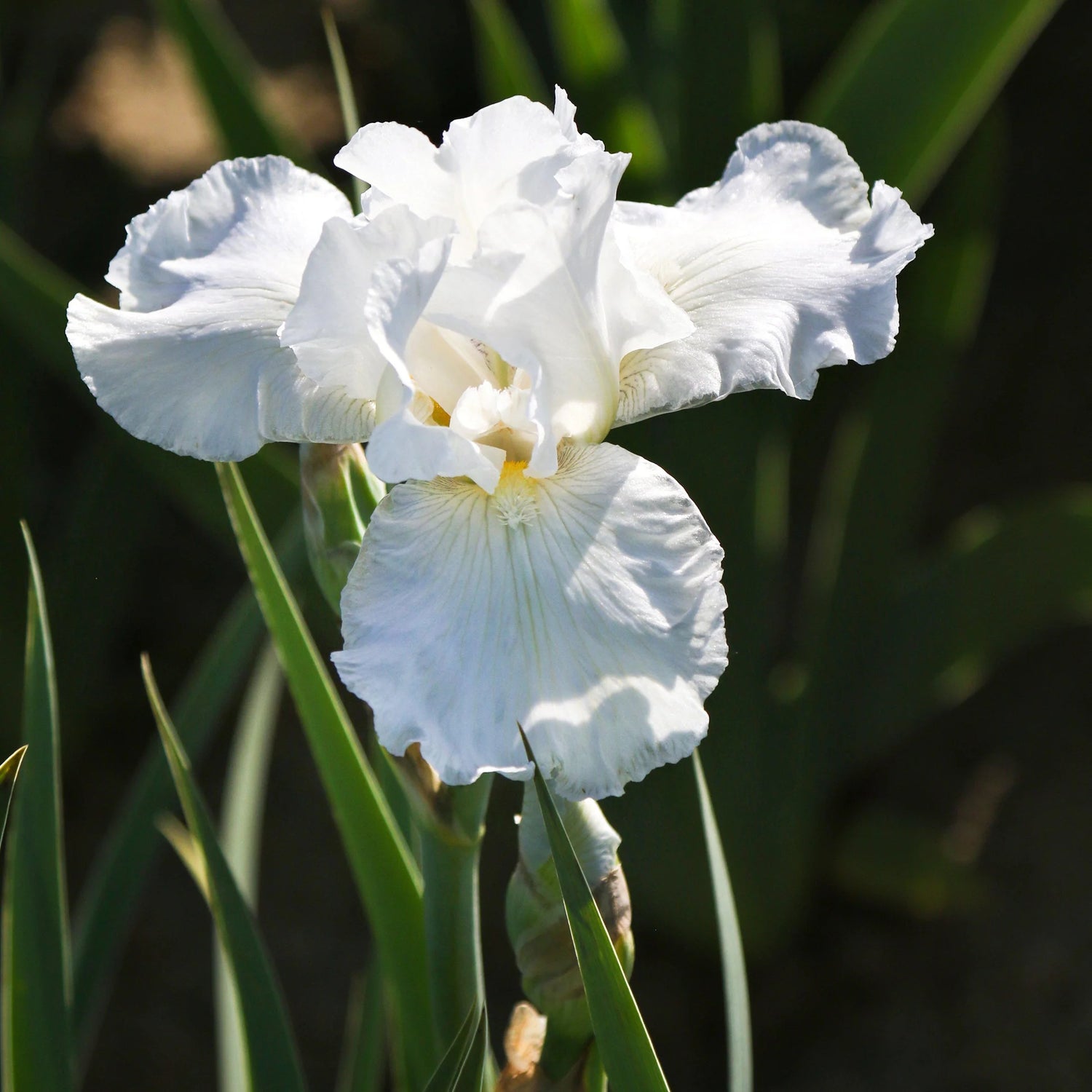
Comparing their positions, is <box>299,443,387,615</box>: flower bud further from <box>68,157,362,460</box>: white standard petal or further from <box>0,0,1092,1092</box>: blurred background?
<box>0,0,1092,1092</box>: blurred background

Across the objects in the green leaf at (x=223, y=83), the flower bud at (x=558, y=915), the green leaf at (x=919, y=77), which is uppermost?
the green leaf at (x=223, y=83)

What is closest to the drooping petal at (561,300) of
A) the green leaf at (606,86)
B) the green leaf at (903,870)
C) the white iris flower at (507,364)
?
the white iris flower at (507,364)

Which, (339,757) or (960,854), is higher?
(339,757)

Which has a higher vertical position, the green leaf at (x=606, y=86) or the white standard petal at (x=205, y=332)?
the green leaf at (x=606, y=86)

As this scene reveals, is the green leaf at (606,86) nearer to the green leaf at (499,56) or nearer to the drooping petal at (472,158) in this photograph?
the green leaf at (499,56)

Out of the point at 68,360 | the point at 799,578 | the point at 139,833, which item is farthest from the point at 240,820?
the point at 799,578

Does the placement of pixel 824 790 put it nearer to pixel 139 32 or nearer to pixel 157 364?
pixel 157 364

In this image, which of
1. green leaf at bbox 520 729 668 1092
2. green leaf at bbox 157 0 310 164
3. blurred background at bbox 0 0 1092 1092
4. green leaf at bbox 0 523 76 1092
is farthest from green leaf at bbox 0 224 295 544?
green leaf at bbox 520 729 668 1092

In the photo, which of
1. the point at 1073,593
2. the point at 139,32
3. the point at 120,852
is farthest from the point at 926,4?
the point at 139,32
